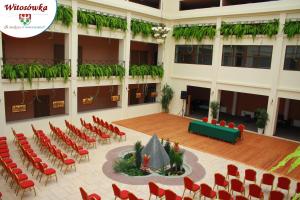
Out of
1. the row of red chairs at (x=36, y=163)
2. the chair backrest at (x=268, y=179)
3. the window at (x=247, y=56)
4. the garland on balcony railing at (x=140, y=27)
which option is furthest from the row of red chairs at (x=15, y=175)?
the window at (x=247, y=56)

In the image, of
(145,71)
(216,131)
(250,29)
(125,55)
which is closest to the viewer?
(216,131)

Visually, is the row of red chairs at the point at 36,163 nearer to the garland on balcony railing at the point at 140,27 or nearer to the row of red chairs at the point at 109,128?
the row of red chairs at the point at 109,128

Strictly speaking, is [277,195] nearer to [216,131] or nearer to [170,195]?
[170,195]

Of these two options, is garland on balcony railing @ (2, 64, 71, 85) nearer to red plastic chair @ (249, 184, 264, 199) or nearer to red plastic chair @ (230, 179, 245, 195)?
red plastic chair @ (230, 179, 245, 195)

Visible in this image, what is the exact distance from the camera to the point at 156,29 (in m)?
13.4

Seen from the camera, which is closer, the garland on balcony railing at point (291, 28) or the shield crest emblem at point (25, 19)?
the shield crest emblem at point (25, 19)

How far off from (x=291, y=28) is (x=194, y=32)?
6.09 m

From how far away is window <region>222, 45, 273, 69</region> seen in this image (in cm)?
1612

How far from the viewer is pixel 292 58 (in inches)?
592

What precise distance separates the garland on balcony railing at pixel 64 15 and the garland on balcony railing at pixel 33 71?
230cm

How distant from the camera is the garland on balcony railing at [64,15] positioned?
13672mm

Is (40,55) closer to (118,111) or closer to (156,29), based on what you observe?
(118,111)

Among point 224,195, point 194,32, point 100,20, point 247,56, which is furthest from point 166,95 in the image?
point 224,195

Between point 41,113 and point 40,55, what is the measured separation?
3.57m
